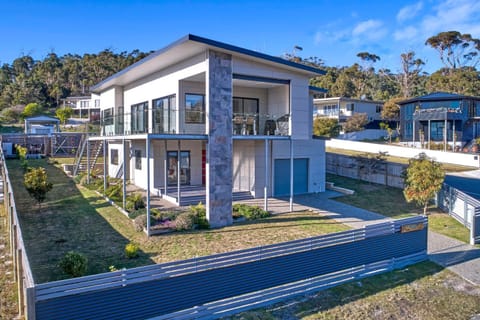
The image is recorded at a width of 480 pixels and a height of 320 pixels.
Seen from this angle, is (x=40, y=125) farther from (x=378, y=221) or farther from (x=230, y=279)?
(x=230, y=279)

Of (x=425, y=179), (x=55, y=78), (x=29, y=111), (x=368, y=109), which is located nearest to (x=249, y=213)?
(x=425, y=179)

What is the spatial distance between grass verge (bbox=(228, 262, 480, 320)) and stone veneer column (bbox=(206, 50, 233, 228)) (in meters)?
6.42

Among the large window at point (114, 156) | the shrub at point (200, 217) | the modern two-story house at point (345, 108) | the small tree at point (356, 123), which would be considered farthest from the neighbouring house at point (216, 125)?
the modern two-story house at point (345, 108)

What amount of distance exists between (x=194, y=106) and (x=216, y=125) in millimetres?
4784

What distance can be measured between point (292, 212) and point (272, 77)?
21.8 ft

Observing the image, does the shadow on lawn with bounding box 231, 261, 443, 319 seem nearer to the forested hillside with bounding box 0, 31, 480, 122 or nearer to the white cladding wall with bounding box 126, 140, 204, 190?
the white cladding wall with bounding box 126, 140, 204, 190

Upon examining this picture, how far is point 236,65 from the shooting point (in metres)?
15.6

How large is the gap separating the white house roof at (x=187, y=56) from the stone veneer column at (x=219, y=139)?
49 centimetres

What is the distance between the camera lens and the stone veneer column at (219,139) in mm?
14047

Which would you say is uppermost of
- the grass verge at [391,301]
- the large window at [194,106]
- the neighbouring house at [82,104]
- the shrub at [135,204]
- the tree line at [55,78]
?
the tree line at [55,78]

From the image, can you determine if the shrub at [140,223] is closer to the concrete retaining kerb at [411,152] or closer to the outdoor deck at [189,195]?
the outdoor deck at [189,195]

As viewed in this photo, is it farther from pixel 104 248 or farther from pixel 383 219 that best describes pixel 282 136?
pixel 104 248

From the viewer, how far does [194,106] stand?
18594 mm

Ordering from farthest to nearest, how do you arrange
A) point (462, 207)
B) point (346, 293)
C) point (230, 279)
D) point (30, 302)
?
point (462, 207) → point (346, 293) → point (230, 279) → point (30, 302)
